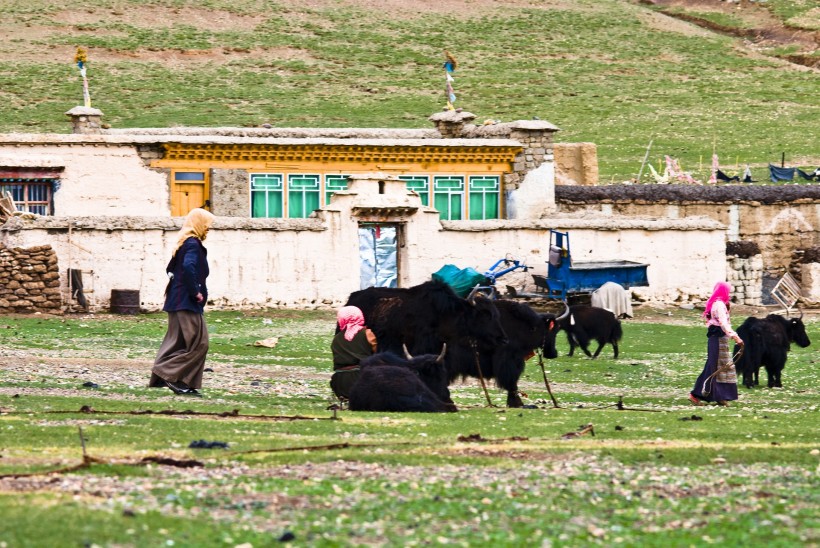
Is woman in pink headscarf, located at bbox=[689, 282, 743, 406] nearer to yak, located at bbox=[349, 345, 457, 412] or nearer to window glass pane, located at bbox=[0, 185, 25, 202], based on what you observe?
yak, located at bbox=[349, 345, 457, 412]

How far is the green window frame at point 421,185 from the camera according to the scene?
1644 inches

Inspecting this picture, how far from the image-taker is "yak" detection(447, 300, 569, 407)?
57.4ft

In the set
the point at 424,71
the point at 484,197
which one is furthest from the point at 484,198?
the point at 424,71

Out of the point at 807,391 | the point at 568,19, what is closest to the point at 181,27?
the point at 568,19

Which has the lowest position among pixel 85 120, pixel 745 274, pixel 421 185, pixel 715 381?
pixel 715 381

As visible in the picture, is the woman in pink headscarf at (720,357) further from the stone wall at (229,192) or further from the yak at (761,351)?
the stone wall at (229,192)

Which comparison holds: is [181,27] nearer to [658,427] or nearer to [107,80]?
[107,80]

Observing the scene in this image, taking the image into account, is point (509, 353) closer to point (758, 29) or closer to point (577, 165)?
point (577, 165)

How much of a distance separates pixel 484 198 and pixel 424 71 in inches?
1674

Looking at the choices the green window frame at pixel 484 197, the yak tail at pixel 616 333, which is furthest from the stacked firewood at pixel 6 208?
the yak tail at pixel 616 333

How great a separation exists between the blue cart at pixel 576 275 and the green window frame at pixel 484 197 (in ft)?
20.9

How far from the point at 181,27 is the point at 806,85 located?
32.0m

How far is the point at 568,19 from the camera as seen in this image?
97125mm

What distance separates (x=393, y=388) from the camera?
14828 mm
